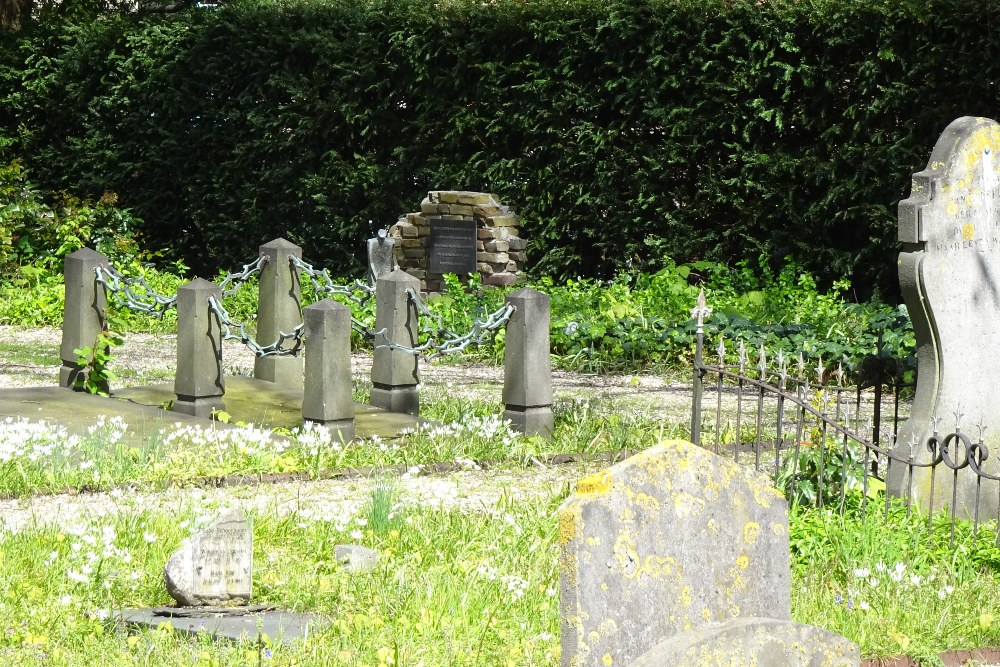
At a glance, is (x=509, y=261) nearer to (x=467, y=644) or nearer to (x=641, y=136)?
(x=641, y=136)

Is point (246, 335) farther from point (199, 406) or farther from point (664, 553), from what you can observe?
point (664, 553)

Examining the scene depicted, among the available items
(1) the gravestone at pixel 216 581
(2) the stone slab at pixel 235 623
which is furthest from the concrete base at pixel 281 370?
(2) the stone slab at pixel 235 623

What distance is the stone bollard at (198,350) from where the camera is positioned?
910 centimetres

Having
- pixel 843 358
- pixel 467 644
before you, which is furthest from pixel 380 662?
pixel 843 358

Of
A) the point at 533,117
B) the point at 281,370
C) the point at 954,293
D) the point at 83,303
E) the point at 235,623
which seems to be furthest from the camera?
the point at 533,117

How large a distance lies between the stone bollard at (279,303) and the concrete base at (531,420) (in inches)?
88.5

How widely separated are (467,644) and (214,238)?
41.3 ft

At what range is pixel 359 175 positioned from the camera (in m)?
15.4

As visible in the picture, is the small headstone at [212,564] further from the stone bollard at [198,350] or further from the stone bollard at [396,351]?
the stone bollard at [396,351]

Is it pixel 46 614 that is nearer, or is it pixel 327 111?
pixel 46 614

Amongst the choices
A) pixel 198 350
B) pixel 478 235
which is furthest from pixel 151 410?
pixel 478 235

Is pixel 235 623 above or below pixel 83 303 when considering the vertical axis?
below

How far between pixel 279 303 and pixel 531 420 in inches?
99.4

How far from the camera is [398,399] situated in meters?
9.60
